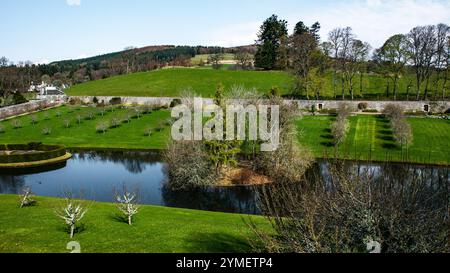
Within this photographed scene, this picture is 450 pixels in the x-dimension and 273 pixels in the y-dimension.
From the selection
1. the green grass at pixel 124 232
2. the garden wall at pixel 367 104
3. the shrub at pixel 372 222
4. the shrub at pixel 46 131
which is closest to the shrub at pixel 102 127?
the shrub at pixel 46 131

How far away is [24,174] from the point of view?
46500 mm

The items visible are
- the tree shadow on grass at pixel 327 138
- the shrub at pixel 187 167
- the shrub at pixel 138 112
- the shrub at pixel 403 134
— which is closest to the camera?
the shrub at pixel 187 167

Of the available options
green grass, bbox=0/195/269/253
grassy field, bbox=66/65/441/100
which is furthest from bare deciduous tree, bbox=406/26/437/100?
green grass, bbox=0/195/269/253

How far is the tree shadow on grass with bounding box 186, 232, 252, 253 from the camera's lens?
20.0 meters

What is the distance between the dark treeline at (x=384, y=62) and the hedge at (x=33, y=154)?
4704cm

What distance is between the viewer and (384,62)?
82.6m

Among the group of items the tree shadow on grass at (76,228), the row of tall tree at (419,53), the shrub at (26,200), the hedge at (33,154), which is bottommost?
the hedge at (33,154)

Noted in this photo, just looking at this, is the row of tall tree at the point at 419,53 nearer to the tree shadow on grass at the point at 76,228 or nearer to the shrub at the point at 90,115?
the shrub at the point at 90,115

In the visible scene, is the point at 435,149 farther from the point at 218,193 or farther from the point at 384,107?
the point at 218,193

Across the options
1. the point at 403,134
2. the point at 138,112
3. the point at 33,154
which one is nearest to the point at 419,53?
the point at 403,134

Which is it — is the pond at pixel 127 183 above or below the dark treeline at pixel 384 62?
below

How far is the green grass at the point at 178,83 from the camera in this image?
101m

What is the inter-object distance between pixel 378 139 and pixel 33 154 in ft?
148

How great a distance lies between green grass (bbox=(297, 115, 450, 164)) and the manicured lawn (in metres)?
21.9
